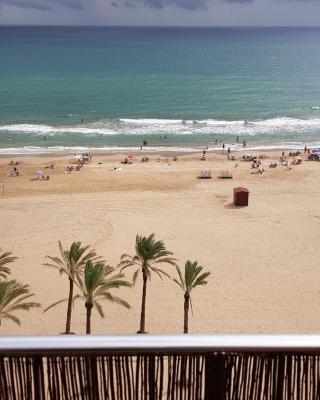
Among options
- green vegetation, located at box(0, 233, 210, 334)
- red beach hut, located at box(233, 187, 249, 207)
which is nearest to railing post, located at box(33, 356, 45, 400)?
green vegetation, located at box(0, 233, 210, 334)

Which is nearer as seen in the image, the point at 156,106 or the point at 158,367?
the point at 158,367

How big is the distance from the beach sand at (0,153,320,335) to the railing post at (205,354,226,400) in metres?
13.2

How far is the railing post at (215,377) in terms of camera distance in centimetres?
293

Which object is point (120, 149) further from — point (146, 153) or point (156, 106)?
point (156, 106)

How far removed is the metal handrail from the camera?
2709 mm

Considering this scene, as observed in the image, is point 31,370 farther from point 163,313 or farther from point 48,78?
point 48,78

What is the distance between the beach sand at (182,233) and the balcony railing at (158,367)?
43.2 feet

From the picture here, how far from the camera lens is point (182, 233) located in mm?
24297

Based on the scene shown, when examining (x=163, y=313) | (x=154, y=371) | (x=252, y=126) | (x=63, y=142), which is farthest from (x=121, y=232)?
(x=252, y=126)

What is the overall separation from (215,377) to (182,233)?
2132 cm

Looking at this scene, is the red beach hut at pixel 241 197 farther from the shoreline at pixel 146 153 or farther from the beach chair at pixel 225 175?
the shoreline at pixel 146 153

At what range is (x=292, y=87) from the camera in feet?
259

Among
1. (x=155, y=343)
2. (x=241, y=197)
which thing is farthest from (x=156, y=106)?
(x=155, y=343)

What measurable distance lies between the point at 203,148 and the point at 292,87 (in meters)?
40.2
